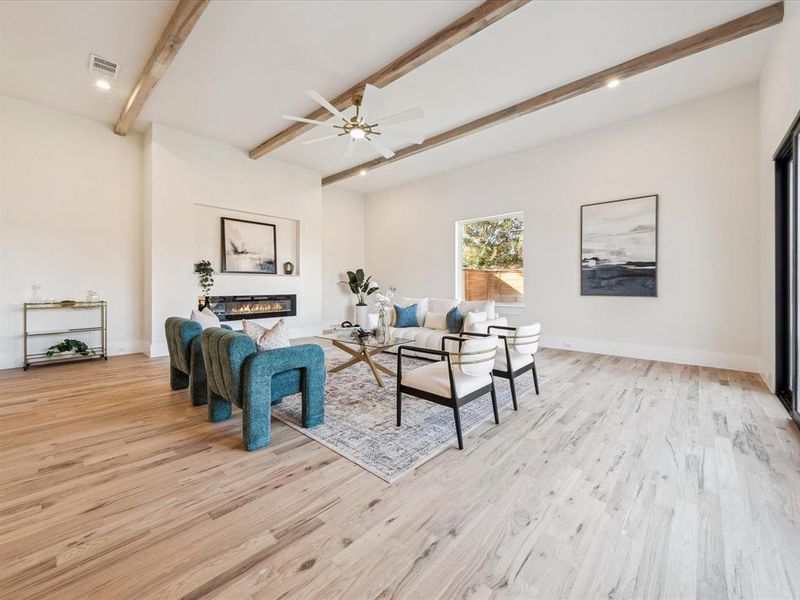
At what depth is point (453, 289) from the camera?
7.46 meters

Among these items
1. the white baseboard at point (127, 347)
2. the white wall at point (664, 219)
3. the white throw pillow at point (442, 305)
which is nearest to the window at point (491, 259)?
the white wall at point (664, 219)

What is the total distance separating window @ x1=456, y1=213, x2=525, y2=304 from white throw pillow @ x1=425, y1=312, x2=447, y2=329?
1.95m

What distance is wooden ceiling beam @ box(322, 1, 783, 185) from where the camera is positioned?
10.3 feet

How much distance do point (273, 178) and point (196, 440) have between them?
5592mm

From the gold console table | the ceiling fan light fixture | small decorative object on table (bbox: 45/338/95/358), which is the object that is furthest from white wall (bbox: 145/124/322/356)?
the ceiling fan light fixture

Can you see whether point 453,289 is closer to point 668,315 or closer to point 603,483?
point 668,315

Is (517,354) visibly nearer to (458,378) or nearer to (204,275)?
(458,378)

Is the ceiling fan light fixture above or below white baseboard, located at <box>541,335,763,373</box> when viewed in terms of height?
above

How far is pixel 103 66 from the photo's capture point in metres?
3.97

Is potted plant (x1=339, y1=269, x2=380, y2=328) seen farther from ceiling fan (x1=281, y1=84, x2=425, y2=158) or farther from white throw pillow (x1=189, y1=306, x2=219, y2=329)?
white throw pillow (x1=189, y1=306, x2=219, y2=329)

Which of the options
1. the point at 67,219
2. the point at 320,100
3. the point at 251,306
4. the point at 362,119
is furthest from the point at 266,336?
the point at 67,219

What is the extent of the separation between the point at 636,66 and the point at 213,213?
21.3 ft

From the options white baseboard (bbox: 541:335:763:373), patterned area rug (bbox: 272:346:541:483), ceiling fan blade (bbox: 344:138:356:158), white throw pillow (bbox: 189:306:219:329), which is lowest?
patterned area rug (bbox: 272:346:541:483)

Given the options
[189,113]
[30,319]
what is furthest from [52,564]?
[189,113]
